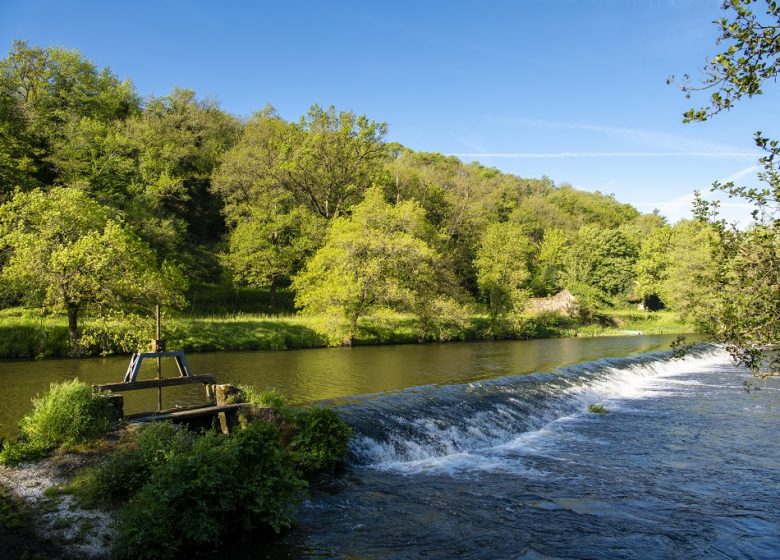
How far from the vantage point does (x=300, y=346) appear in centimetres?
3388

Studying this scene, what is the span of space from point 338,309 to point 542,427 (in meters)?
20.1

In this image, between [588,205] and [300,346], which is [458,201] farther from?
[588,205]

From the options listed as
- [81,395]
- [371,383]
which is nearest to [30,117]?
[371,383]

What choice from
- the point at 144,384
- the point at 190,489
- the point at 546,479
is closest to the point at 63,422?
the point at 144,384

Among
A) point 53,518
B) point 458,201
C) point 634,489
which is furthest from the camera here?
point 458,201

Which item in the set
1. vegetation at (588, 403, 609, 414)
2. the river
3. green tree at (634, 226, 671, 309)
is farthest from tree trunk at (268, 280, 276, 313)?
green tree at (634, 226, 671, 309)

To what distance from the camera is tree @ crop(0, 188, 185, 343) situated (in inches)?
890

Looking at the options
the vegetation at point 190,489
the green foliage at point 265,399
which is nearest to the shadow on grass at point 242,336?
the green foliage at point 265,399

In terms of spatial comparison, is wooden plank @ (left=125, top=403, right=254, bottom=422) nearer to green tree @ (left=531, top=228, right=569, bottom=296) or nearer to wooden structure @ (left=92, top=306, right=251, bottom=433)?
wooden structure @ (left=92, top=306, right=251, bottom=433)

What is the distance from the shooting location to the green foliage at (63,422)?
367 inches

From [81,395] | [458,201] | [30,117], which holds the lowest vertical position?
[81,395]

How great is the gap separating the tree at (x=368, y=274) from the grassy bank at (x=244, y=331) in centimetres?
138

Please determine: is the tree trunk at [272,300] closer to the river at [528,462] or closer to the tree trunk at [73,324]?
the river at [528,462]

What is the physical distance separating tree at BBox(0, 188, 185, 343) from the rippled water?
44.1ft
